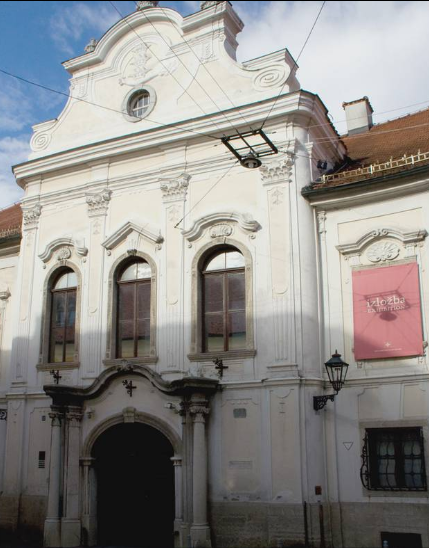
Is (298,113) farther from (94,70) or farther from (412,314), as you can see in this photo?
(94,70)

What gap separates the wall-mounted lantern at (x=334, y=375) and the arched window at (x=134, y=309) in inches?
158

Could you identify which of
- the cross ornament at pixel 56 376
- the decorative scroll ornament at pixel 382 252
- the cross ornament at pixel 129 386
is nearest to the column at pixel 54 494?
the cross ornament at pixel 56 376

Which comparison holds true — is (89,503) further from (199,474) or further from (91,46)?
(91,46)

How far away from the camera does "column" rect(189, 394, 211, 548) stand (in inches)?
514

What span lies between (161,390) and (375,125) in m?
11.3

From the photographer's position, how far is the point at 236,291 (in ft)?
48.0

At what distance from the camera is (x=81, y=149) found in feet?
54.8

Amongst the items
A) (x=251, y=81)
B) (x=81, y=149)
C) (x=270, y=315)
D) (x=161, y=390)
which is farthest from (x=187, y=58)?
(x=161, y=390)

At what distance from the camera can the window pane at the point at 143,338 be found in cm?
1523

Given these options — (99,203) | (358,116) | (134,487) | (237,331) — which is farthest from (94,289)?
(358,116)

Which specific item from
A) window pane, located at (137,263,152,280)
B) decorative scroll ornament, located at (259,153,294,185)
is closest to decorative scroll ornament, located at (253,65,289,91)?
decorative scroll ornament, located at (259,153,294,185)

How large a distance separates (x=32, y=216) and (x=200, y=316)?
18.1ft

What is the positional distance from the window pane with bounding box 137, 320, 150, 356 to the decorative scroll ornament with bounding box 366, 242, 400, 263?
5.06m

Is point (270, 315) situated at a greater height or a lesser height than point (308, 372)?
greater
